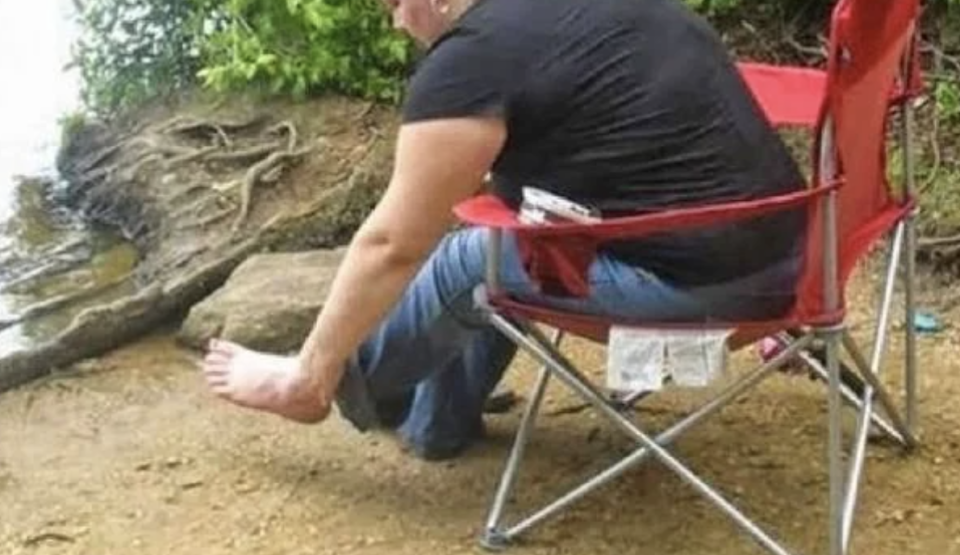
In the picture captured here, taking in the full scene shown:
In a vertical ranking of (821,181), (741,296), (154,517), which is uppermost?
(821,181)

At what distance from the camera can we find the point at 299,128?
5812 mm

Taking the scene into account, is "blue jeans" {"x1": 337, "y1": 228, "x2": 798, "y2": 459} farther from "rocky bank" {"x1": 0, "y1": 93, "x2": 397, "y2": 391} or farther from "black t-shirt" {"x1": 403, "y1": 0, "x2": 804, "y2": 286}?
"rocky bank" {"x1": 0, "y1": 93, "x2": 397, "y2": 391}

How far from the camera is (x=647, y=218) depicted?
3193 millimetres

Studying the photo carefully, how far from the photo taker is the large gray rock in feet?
15.0

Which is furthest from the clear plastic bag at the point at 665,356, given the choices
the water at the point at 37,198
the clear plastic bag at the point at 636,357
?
the water at the point at 37,198

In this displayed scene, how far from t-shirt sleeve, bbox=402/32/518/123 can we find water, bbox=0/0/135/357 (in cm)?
189

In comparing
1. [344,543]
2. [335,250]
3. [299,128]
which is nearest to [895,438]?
[344,543]

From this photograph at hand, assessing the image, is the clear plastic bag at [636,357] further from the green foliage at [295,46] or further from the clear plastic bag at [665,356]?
the green foliage at [295,46]

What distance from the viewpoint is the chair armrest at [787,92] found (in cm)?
389

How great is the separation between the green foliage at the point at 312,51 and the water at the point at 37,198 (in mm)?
620

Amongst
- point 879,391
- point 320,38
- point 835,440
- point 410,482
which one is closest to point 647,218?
point 835,440

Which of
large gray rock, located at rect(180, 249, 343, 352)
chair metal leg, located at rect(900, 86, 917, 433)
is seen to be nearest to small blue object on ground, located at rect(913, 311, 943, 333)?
chair metal leg, located at rect(900, 86, 917, 433)

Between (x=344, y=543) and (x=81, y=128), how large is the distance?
312cm

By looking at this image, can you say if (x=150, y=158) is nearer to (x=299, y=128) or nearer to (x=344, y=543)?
(x=299, y=128)
